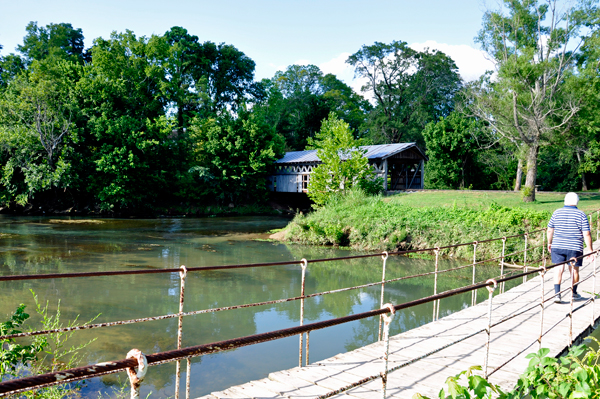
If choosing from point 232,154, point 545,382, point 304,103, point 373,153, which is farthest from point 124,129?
point 545,382

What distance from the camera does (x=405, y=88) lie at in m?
49.9

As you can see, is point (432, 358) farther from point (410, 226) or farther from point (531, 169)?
point (531, 169)

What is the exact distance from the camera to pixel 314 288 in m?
13.5

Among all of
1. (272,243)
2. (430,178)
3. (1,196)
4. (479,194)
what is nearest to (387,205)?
(272,243)

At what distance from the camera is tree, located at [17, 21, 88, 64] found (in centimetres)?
4512

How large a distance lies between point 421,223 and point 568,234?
36.8 feet

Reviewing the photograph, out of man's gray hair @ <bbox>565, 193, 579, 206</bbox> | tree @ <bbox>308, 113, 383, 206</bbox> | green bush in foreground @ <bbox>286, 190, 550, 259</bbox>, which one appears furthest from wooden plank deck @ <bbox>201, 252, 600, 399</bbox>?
tree @ <bbox>308, 113, 383, 206</bbox>

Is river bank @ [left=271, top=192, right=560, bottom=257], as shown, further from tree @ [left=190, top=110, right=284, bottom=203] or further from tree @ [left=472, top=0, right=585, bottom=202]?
tree @ [left=190, top=110, right=284, bottom=203]

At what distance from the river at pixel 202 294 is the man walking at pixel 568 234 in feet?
12.3

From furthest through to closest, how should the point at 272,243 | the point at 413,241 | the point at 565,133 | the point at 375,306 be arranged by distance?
the point at 565,133
the point at 272,243
the point at 413,241
the point at 375,306

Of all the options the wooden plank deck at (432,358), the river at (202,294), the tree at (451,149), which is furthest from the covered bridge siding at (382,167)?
the wooden plank deck at (432,358)

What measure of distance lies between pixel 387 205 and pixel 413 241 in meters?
4.11

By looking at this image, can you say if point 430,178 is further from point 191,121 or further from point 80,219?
point 80,219

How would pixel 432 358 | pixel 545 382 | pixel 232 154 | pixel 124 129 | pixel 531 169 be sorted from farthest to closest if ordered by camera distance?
pixel 232 154, pixel 124 129, pixel 531 169, pixel 432 358, pixel 545 382
